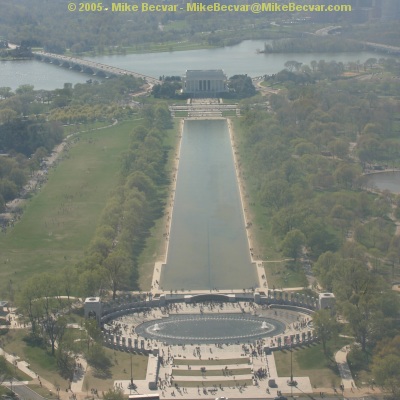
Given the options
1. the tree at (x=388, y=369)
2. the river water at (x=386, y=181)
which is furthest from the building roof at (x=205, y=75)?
the tree at (x=388, y=369)

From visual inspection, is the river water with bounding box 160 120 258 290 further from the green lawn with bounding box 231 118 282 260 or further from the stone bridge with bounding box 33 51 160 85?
the stone bridge with bounding box 33 51 160 85

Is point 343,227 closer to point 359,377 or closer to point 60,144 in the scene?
point 359,377

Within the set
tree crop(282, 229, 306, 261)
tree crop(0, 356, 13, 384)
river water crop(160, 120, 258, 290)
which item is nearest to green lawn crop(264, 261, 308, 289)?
tree crop(282, 229, 306, 261)

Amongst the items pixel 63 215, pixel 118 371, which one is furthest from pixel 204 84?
pixel 118 371

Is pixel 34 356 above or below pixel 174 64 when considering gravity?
below

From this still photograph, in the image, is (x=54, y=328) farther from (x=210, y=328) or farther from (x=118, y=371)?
(x=210, y=328)

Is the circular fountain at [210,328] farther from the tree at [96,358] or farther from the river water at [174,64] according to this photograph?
the river water at [174,64]
